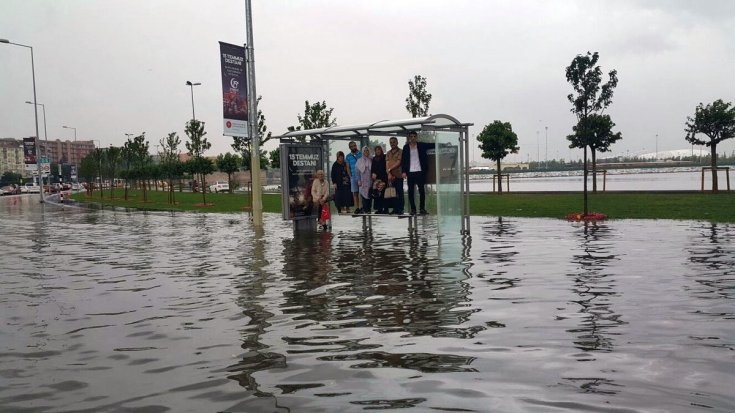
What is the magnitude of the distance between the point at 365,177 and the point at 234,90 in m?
5.71

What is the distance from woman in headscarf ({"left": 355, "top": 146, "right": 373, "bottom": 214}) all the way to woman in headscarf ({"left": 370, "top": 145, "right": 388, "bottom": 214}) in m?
0.29

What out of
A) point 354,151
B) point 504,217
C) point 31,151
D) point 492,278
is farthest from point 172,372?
point 31,151

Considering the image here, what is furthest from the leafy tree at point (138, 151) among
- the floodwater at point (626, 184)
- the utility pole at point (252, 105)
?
the utility pole at point (252, 105)

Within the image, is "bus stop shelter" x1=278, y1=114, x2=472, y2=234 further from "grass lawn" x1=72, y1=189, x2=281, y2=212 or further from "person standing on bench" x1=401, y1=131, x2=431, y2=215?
"grass lawn" x1=72, y1=189, x2=281, y2=212

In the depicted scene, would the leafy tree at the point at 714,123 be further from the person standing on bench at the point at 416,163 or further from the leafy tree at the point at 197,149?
the leafy tree at the point at 197,149

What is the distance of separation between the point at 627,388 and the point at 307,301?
169 inches

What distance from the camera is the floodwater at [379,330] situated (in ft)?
14.5

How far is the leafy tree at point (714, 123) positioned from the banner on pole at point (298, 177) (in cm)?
2425

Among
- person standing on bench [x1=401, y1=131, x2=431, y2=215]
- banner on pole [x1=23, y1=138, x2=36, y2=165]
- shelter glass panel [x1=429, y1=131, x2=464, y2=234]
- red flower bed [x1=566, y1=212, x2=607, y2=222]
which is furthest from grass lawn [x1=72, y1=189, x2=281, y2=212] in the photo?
banner on pole [x1=23, y1=138, x2=36, y2=165]

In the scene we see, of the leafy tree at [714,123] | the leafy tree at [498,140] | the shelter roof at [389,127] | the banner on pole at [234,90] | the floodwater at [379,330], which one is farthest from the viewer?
the leafy tree at [498,140]

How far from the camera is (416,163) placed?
1578cm

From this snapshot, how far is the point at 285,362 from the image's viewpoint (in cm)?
527

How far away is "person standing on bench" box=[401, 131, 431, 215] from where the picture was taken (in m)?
15.7

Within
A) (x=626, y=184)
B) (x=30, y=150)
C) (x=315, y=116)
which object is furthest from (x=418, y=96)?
(x=30, y=150)
